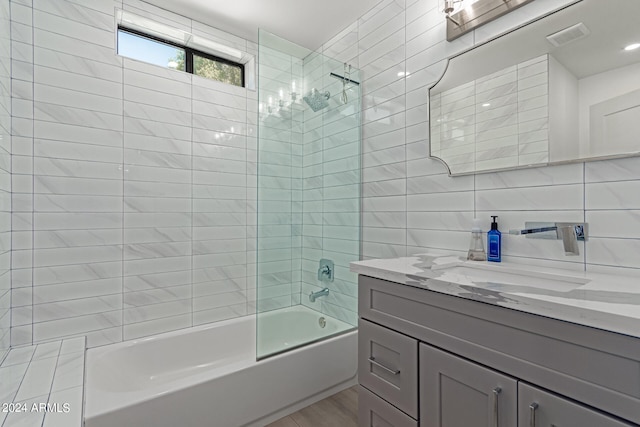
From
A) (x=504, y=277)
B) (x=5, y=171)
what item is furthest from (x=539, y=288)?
(x=5, y=171)

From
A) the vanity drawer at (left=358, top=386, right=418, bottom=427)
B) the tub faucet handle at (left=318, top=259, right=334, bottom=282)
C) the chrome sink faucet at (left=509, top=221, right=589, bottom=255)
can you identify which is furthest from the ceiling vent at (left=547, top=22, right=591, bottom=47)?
the tub faucet handle at (left=318, top=259, right=334, bottom=282)

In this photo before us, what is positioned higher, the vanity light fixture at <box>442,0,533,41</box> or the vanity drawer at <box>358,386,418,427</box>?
the vanity light fixture at <box>442,0,533,41</box>

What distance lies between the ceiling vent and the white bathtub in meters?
1.90

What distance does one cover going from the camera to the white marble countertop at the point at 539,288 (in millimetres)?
699

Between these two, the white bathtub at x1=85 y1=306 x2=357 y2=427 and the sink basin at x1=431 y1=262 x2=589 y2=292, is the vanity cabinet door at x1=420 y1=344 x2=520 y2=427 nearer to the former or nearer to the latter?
the sink basin at x1=431 y1=262 x2=589 y2=292

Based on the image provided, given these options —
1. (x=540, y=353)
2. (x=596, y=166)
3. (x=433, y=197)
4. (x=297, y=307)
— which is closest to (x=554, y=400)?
(x=540, y=353)

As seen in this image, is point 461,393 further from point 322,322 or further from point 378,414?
point 322,322

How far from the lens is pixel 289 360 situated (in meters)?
1.80

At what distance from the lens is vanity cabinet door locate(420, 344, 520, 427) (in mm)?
864

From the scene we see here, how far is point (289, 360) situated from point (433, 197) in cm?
126

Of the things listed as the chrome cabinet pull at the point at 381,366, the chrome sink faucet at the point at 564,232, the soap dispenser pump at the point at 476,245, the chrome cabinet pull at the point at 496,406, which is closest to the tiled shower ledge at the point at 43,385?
the chrome cabinet pull at the point at 381,366

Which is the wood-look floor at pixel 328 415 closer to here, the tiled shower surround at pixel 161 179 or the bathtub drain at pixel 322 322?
the bathtub drain at pixel 322 322

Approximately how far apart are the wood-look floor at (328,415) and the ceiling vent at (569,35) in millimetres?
2086

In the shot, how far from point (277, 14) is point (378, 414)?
2495mm
